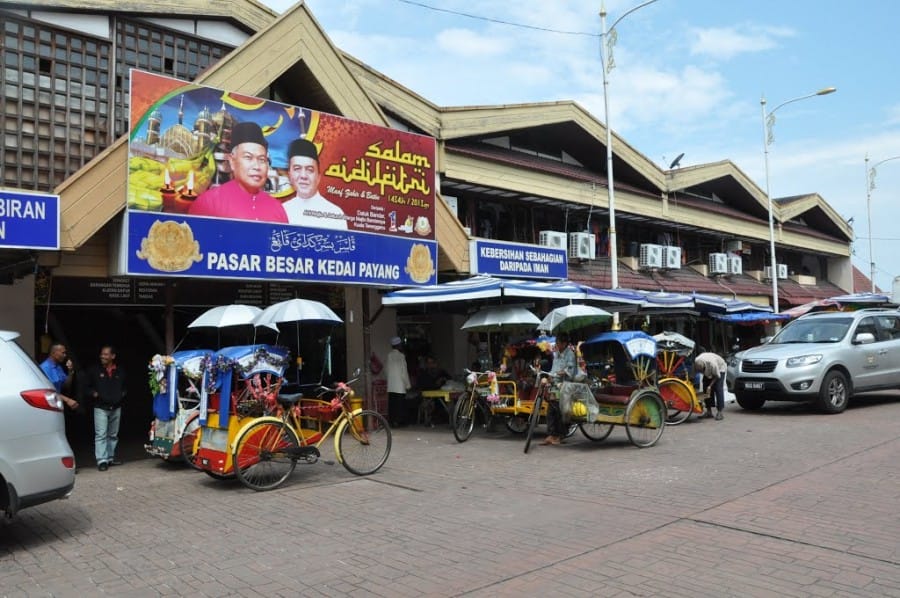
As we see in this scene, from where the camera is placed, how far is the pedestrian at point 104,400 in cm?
1016

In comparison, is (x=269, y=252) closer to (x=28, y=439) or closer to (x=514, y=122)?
(x=28, y=439)

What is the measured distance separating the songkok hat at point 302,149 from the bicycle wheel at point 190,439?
4.98 metres

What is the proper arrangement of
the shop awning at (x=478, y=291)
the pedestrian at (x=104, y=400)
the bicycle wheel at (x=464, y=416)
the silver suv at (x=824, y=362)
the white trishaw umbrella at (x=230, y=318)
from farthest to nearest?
the silver suv at (x=824, y=362) → the shop awning at (x=478, y=291) → the bicycle wheel at (x=464, y=416) → the pedestrian at (x=104, y=400) → the white trishaw umbrella at (x=230, y=318)

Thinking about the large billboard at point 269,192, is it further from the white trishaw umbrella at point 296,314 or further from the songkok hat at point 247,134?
the white trishaw umbrella at point 296,314

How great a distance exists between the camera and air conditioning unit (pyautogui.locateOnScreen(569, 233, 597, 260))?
70.0ft

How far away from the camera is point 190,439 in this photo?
9680 millimetres

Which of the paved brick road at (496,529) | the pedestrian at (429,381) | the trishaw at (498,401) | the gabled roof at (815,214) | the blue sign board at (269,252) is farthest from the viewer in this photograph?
the gabled roof at (815,214)

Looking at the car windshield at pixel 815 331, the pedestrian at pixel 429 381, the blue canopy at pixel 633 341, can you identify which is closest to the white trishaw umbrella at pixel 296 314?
the blue canopy at pixel 633 341

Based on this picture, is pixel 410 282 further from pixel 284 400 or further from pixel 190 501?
pixel 190 501

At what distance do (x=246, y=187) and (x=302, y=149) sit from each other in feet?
4.51

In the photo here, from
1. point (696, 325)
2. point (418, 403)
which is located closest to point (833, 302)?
point (696, 325)

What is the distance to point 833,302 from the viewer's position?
2584 cm

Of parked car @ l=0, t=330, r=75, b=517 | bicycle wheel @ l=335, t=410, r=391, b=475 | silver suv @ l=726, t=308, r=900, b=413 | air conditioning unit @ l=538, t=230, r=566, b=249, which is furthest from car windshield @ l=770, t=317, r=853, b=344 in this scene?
parked car @ l=0, t=330, r=75, b=517

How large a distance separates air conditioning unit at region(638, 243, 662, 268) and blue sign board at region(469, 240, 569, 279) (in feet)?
25.5
